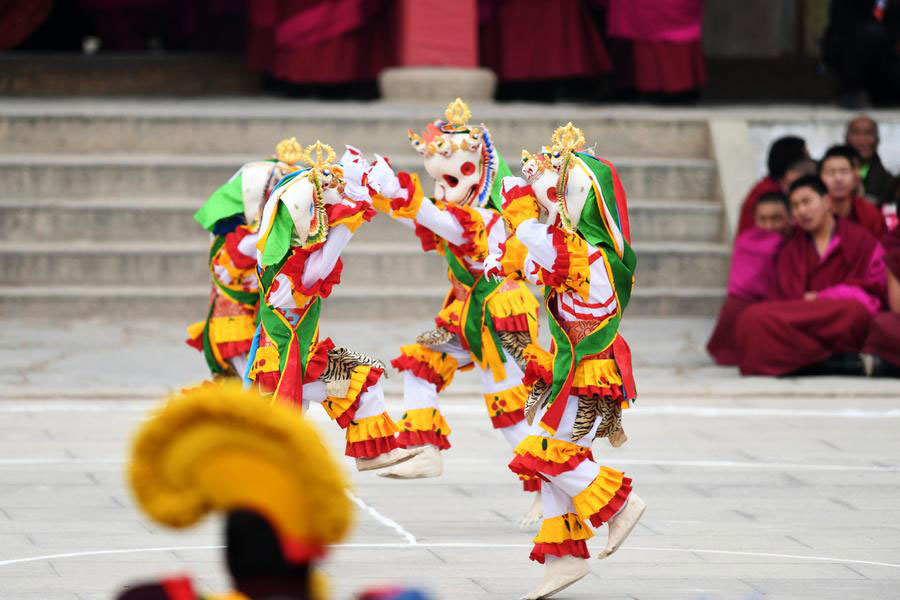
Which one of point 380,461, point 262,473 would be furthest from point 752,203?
point 262,473

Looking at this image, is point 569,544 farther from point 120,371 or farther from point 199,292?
point 199,292

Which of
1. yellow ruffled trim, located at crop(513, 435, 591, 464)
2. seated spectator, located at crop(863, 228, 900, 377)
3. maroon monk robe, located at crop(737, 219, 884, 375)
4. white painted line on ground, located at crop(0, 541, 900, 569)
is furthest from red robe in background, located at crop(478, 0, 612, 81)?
yellow ruffled trim, located at crop(513, 435, 591, 464)

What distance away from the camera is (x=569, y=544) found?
571 cm

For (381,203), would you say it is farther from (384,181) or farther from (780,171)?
(780,171)

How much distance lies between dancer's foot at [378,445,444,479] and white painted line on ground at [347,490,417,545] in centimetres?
18

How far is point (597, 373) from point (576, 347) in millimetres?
114

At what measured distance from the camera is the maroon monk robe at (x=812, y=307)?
10320mm

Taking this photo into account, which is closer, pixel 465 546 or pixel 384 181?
pixel 465 546

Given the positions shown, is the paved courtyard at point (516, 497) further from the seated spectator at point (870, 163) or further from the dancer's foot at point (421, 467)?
the seated spectator at point (870, 163)

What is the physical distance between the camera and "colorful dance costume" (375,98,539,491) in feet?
22.8

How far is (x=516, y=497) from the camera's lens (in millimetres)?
7418

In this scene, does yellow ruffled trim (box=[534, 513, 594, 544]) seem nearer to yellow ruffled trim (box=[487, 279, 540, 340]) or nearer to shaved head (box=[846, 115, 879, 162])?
yellow ruffled trim (box=[487, 279, 540, 340])

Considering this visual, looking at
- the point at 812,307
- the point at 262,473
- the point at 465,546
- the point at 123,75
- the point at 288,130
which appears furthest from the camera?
the point at 123,75

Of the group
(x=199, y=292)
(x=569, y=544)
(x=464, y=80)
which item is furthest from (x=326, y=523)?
(x=464, y=80)
